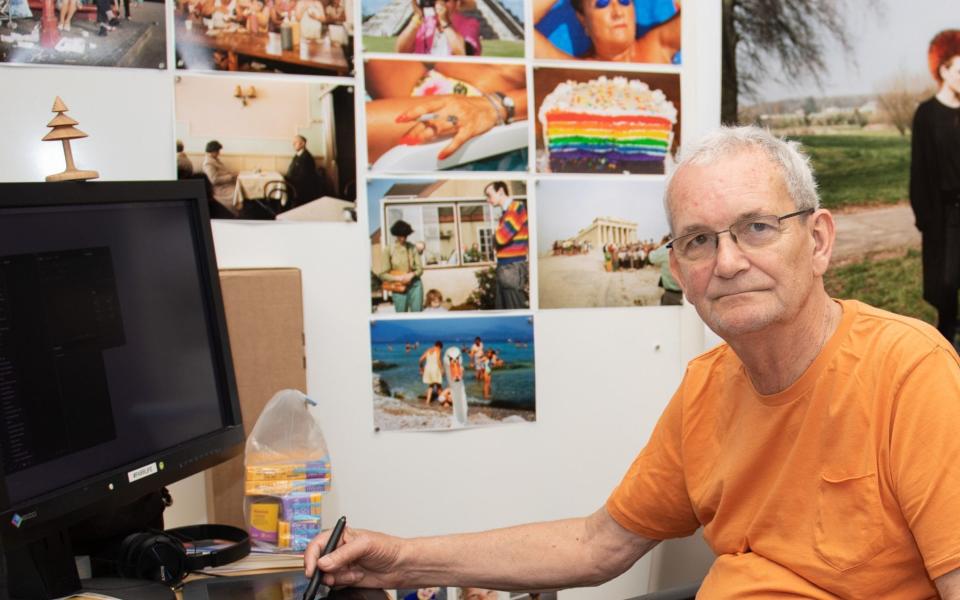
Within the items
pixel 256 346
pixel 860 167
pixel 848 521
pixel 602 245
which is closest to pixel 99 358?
pixel 256 346

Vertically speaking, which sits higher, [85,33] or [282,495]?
[85,33]

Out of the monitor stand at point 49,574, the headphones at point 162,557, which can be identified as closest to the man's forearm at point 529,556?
the headphones at point 162,557

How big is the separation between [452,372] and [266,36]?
77 cm

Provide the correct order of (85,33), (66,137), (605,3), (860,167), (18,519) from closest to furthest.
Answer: (18,519)
(66,137)
(85,33)
(605,3)
(860,167)

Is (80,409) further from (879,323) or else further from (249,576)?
(879,323)

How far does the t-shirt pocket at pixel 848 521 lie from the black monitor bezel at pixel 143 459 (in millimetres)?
867

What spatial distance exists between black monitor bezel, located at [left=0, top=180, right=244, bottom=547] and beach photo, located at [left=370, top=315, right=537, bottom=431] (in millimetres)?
504

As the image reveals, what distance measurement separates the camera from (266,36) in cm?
182

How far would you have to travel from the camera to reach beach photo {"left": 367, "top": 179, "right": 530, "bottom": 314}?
192 cm

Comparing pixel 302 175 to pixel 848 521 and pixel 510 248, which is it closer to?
pixel 510 248

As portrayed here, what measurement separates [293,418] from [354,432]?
252 millimetres

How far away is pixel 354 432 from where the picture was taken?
6.32 feet

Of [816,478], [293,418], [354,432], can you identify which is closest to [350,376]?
[354,432]

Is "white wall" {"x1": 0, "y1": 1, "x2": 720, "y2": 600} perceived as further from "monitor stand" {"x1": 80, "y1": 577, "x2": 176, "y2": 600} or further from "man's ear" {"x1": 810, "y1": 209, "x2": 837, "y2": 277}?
"man's ear" {"x1": 810, "y1": 209, "x2": 837, "y2": 277}
